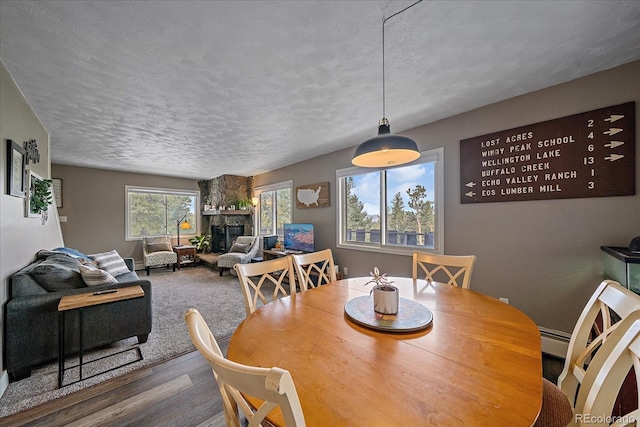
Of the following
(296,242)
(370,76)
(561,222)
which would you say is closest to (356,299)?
(370,76)

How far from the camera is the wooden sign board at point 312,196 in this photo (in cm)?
438

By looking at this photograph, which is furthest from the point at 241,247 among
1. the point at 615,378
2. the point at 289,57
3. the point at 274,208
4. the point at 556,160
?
the point at 615,378

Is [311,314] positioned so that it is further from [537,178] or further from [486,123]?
[486,123]

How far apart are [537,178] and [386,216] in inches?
69.3

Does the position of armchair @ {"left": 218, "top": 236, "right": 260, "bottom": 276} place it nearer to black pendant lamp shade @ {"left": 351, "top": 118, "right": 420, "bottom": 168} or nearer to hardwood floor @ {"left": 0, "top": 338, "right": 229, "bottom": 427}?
hardwood floor @ {"left": 0, "top": 338, "right": 229, "bottom": 427}

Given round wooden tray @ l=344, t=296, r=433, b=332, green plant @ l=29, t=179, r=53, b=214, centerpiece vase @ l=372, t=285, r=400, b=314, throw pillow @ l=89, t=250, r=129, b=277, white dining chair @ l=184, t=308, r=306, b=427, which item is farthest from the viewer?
throw pillow @ l=89, t=250, r=129, b=277

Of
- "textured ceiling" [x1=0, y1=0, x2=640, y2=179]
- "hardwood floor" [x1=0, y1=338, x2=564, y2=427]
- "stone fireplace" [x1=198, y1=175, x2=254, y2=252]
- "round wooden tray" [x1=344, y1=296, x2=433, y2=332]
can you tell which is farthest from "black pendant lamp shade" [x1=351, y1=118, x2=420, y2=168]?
"stone fireplace" [x1=198, y1=175, x2=254, y2=252]

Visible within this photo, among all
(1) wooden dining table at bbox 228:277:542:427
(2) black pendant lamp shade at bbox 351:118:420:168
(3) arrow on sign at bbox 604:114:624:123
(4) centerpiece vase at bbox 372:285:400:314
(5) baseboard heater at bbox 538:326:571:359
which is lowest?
(5) baseboard heater at bbox 538:326:571:359

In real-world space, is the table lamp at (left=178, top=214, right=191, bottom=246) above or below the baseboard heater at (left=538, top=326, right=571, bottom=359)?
above

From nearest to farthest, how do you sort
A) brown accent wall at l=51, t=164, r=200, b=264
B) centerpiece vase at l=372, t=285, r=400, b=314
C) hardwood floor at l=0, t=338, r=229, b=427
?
centerpiece vase at l=372, t=285, r=400, b=314 → hardwood floor at l=0, t=338, r=229, b=427 → brown accent wall at l=51, t=164, r=200, b=264

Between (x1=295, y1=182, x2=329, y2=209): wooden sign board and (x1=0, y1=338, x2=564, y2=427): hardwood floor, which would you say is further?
(x1=295, y1=182, x2=329, y2=209): wooden sign board

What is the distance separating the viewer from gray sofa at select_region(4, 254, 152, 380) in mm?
1893

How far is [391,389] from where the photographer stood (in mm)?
713

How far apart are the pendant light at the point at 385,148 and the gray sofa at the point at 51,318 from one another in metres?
2.51
